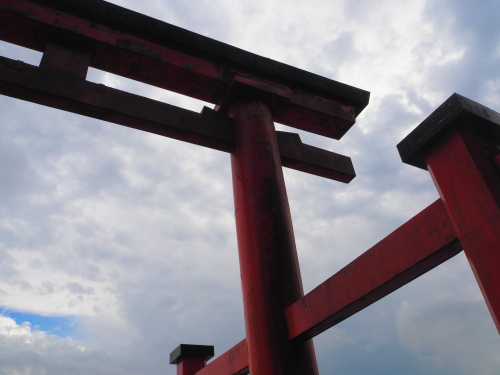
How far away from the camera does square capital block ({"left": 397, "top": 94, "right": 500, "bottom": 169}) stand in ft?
4.52

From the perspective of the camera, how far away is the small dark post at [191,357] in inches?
166

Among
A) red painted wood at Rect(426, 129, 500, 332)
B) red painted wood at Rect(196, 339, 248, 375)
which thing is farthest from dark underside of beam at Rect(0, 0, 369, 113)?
red painted wood at Rect(426, 129, 500, 332)

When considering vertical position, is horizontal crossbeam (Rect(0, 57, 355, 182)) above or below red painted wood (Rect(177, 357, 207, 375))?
above

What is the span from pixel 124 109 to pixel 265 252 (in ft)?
5.09

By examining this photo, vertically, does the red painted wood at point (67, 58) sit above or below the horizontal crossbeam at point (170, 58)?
below

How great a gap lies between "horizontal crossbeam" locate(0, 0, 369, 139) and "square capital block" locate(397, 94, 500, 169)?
2.29 metres

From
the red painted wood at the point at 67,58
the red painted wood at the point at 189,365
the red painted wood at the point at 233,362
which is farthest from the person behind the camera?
the red painted wood at the point at 189,365

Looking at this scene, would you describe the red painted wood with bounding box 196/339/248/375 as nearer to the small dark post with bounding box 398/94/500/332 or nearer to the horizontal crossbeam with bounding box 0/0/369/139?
the small dark post with bounding box 398/94/500/332

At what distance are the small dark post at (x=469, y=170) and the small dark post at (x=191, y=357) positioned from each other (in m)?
3.51

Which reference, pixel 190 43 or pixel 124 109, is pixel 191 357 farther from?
pixel 190 43

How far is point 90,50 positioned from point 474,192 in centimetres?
318

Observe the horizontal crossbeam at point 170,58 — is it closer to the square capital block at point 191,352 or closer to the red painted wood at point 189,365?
the square capital block at point 191,352

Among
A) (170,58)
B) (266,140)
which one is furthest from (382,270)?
(170,58)

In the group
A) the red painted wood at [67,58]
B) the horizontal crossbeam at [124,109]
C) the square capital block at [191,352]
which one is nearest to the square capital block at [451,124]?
the horizontal crossbeam at [124,109]
